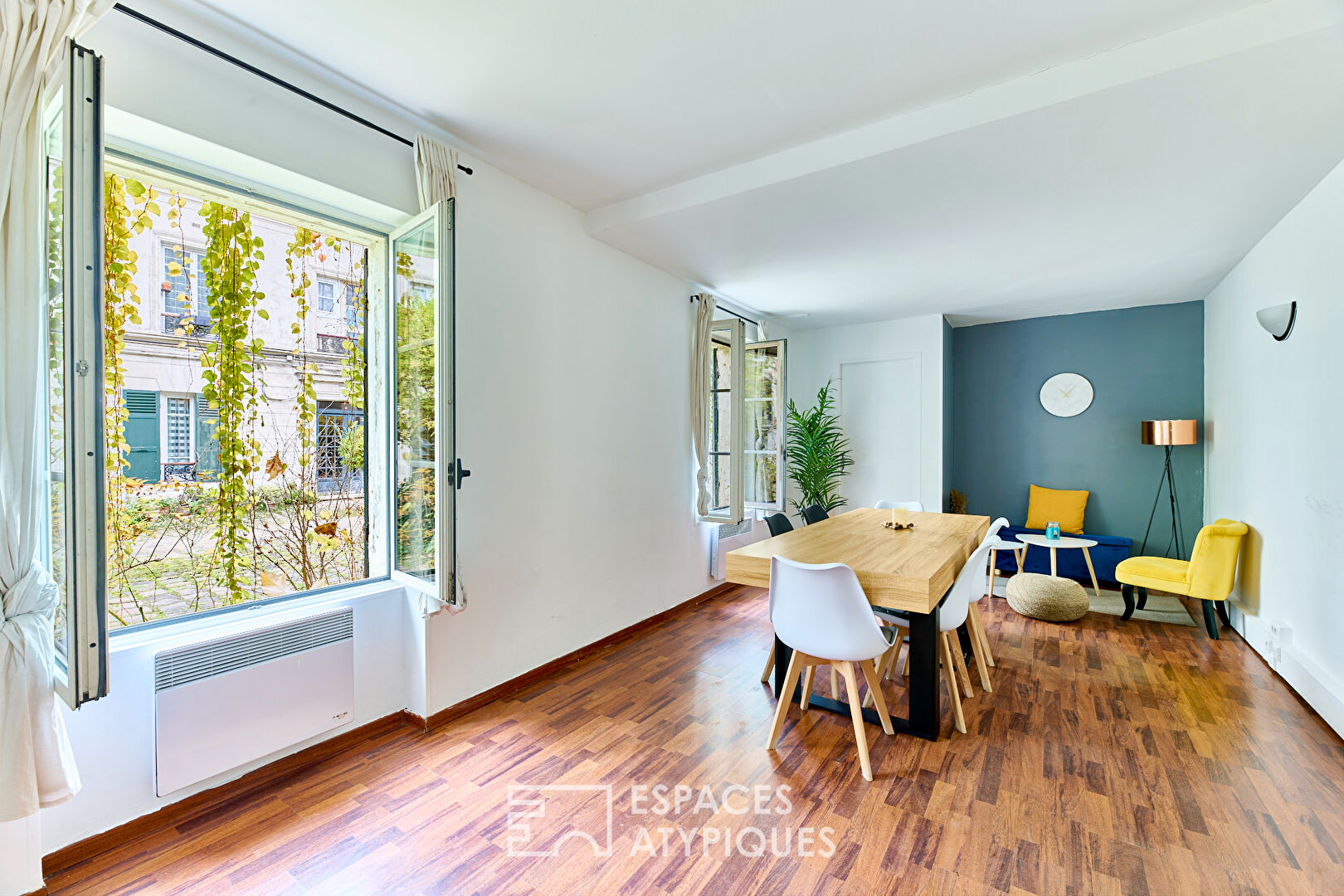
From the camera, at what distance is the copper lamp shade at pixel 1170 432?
4.77 meters

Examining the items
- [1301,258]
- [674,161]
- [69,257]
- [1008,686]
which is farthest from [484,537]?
[1301,258]

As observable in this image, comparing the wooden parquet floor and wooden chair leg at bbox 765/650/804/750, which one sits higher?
wooden chair leg at bbox 765/650/804/750

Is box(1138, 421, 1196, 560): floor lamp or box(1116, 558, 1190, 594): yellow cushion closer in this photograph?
box(1116, 558, 1190, 594): yellow cushion

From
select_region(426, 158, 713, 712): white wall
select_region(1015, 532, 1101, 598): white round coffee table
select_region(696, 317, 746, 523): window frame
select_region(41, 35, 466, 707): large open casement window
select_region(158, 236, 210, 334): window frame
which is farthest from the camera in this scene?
select_region(1015, 532, 1101, 598): white round coffee table

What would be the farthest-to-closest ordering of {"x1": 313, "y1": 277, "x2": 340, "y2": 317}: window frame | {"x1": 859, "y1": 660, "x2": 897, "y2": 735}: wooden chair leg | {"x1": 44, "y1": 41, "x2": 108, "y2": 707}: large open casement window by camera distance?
{"x1": 313, "y1": 277, "x2": 340, "y2": 317}: window frame → {"x1": 859, "y1": 660, "x2": 897, "y2": 735}: wooden chair leg → {"x1": 44, "y1": 41, "x2": 108, "y2": 707}: large open casement window

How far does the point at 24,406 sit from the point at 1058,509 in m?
6.81

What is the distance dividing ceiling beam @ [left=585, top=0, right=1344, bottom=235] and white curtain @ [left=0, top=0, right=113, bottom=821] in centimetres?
231

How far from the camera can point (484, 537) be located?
290 centimetres

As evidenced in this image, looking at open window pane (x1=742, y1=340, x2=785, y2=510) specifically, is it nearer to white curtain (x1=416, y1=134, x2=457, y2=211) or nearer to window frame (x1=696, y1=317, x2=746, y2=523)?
window frame (x1=696, y1=317, x2=746, y2=523)

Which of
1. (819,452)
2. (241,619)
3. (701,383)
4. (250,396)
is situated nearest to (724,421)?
(701,383)

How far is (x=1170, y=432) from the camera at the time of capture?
4.84 metres

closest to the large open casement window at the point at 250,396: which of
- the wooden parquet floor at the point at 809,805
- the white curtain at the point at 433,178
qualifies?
the white curtain at the point at 433,178

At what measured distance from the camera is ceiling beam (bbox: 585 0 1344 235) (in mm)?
1816

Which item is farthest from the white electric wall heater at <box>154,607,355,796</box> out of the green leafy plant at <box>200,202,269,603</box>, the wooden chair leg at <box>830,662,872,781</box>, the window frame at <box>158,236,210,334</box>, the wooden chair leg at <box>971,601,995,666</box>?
the wooden chair leg at <box>971,601,995,666</box>
